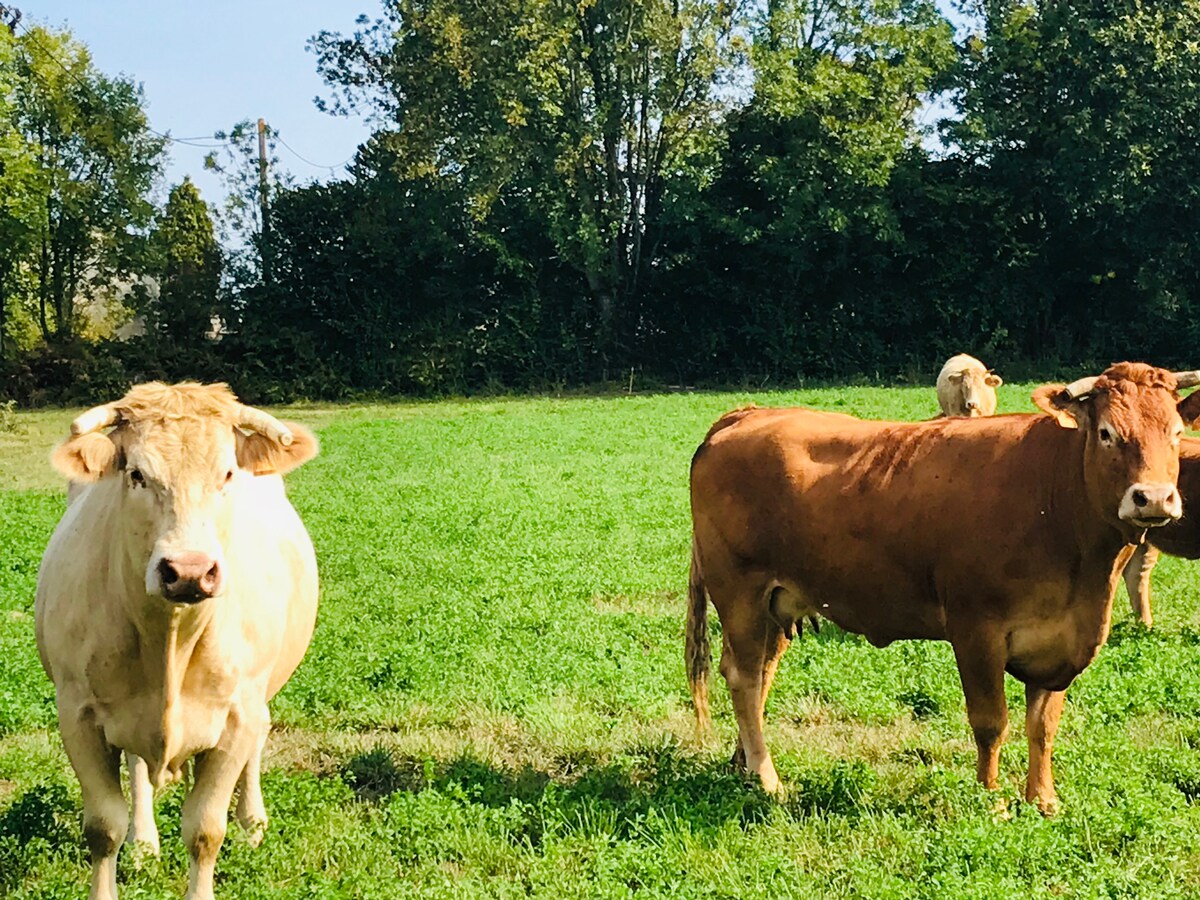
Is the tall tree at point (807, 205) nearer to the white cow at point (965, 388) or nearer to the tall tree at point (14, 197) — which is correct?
the tall tree at point (14, 197)

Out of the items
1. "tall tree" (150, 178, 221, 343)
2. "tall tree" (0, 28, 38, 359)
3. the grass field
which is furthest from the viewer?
"tall tree" (150, 178, 221, 343)

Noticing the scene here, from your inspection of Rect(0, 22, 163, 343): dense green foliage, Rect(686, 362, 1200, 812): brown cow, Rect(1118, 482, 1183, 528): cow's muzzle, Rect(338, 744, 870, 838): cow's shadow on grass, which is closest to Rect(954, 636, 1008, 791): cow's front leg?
Rect(686, 362, 1200, 812): brown cow

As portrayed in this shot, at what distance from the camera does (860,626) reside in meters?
6.23

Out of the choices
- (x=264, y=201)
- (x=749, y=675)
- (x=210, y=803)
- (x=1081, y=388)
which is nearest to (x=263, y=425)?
(x=210, y=803)

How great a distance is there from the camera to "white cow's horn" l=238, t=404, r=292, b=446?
15.7 ft

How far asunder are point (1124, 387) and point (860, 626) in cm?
183

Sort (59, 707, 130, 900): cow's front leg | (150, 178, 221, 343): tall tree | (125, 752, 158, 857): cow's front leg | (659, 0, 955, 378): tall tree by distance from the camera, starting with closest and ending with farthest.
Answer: (59, 707, 130, 900): cow's front leg → (125, 752, 158, 857): cow's front leg → (659, 0, 955, 378): tall tree → (150, 178, 221, 343): tall tree

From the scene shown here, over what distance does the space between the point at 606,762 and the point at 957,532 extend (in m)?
2.36

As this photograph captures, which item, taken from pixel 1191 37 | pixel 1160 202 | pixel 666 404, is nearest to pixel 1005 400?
pixel 666 404

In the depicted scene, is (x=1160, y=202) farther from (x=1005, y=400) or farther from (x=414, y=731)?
(x=414, y=731)

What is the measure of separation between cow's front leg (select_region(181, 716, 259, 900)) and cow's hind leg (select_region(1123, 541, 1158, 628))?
6.72 m

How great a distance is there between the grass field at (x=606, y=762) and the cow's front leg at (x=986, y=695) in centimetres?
23

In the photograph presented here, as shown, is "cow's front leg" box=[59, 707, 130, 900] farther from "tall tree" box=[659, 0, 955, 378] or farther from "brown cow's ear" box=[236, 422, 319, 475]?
"tall tree" box=[659, 0, 955, 378]

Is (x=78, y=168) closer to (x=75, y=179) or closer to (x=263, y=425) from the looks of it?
(x=75, y=179)
